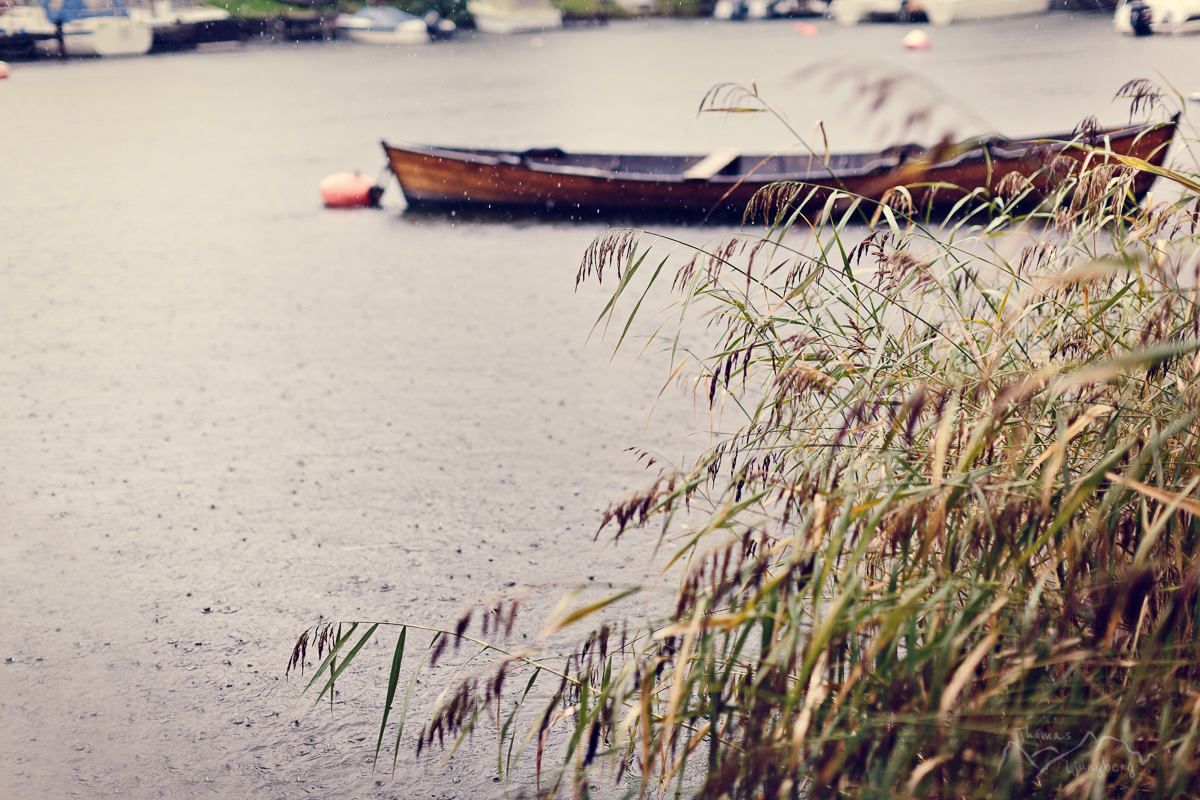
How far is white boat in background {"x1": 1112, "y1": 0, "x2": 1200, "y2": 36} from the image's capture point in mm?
26809

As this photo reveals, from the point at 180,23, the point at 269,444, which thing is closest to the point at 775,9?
the point at 180,23

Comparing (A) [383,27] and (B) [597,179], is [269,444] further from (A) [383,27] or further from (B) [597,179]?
(A) [383,27]

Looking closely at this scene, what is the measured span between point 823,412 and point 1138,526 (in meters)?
0.83

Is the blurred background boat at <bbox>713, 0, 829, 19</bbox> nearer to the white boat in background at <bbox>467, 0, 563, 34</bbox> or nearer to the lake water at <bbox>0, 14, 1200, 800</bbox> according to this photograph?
the white boat in background at <bbox>467, 0, 563, 34</bbox>

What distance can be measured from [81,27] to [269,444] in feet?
102

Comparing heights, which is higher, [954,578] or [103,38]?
[103,38]

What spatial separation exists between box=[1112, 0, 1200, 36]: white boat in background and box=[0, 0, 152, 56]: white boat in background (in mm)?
31600

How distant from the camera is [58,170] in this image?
1420cm

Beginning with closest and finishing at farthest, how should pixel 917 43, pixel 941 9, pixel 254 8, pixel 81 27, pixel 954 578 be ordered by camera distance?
pixel 954 578 < pixel 81 27 < pixel 917 43 < pixel 941 9 < pixel 254 8

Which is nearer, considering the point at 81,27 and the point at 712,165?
the point at 712,165

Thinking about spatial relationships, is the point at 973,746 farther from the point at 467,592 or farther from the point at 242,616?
the point at 242,616

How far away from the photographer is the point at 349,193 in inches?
476

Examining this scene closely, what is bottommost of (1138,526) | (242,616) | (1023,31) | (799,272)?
(242,616)

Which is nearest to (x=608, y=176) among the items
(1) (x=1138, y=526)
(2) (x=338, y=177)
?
(2) (x=338, y=177)
